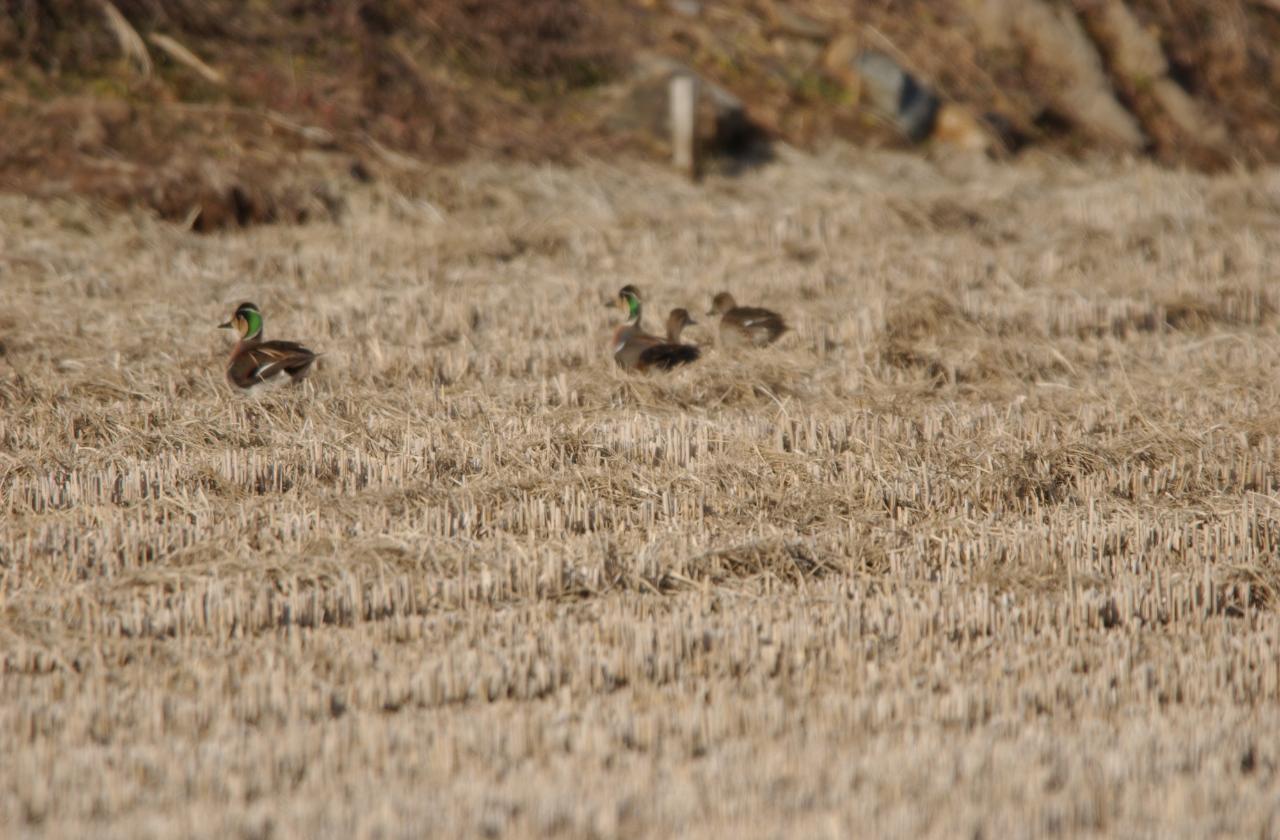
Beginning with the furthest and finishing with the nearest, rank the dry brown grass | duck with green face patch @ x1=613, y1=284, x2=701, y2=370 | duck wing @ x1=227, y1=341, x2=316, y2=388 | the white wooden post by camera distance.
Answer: the white wooden post, duck with green face patch @ x1=613, y1=284, x2=701, y2=370, duck wing @ x1=227, y1=341, x2=316, y2=388, the dry brown grass

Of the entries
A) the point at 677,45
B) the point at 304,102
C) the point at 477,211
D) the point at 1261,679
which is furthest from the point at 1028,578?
the point at 677,45

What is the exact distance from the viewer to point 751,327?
10609 millimetres

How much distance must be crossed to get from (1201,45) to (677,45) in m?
10.4

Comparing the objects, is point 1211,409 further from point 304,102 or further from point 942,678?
point 304,102

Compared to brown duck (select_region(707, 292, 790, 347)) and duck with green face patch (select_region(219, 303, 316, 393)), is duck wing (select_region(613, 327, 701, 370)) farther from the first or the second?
duck with green face patch (select_region(219, 303, 316, 393))

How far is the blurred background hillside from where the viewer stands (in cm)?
1559

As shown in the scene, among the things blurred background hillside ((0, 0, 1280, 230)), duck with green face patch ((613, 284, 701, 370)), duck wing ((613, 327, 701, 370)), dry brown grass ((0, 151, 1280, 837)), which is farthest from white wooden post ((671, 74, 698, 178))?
duck wing ((613, 327, 701, 370))

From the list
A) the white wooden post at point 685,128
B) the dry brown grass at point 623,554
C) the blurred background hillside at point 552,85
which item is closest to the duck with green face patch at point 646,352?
the dry brown grass at point 623,554

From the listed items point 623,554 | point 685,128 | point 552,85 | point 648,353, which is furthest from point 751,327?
point 552,85

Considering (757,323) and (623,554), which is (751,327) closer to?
(757,323)

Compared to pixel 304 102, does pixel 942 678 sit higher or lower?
lower

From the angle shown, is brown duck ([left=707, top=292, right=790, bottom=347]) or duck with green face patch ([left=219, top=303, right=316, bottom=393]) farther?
brown duck ([left=707, top=292, right=790, bottom=347])

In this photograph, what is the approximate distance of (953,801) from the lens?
438cm

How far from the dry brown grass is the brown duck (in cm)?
23
